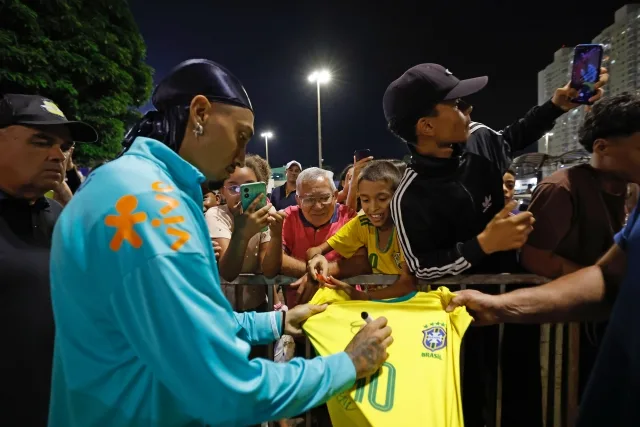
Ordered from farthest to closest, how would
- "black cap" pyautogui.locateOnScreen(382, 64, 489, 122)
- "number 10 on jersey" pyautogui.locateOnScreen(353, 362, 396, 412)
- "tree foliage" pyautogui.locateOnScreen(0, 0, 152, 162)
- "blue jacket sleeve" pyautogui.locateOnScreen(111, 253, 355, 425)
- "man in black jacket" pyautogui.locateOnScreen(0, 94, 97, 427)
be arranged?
"tree foliage" pyautogui.locateOnScreen(0, 0, 152, 162) → "black cap" pyautogui.locateOnScreen(382, 64, 489, 122) → "man in black jacket" pyautogui.locateOnScreen(0, 94, 97, 427) → "number 10 on jersey" pyautogui.locateOnScreen(353, 362, 396, 412) → "blue jacket sleeve" pyautogui.locateOnScreen(111, 253, 355, 425)

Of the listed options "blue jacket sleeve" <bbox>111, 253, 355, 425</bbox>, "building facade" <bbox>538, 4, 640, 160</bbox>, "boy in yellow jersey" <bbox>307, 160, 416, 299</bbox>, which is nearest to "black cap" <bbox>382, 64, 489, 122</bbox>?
"boy in yellow jersey" <bbox>307, 160, 416, 299</bbox>

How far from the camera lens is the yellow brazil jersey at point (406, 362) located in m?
1.77

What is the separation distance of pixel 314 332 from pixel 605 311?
1572 mm

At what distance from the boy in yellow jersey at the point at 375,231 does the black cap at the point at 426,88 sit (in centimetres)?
84

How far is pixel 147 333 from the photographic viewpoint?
42.2 inches

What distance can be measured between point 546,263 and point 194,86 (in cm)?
249

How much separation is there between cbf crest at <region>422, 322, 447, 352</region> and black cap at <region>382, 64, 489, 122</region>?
1.35 meters

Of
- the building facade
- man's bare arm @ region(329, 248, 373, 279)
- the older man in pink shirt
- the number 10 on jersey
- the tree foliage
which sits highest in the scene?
the building facade

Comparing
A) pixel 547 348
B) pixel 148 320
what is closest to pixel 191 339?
pixel 148 320

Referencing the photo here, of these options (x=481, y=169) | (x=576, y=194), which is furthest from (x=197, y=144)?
(x=576, y=194)

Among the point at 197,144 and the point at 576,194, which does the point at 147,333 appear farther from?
the point at 576,194

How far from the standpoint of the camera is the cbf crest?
6.65 ft

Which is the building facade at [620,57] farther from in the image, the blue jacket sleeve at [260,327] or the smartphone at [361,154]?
the blue jacket sleeve at [260,327]

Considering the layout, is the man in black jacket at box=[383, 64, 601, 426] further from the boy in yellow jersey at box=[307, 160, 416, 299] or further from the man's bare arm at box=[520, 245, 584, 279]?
the boy in yellow jersey at box=[307, 160, 416, 299]
